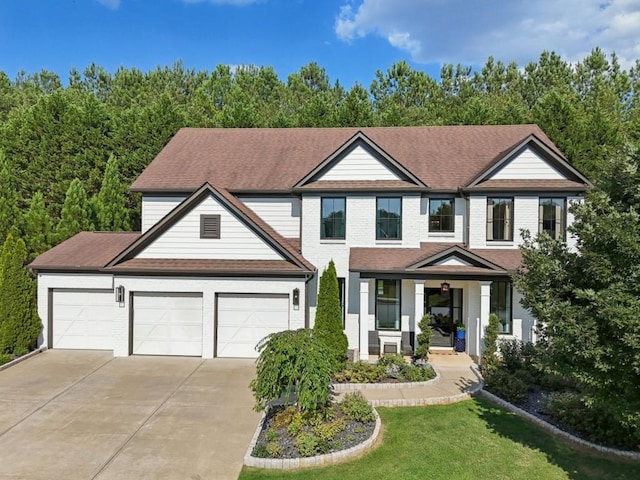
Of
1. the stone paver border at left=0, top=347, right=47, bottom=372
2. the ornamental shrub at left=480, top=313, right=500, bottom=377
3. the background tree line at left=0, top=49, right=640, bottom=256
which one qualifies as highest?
the background tree line at left=0, top=49, right=640, bottom=256

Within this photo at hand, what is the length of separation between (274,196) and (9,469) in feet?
41.2

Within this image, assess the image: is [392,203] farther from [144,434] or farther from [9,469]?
[9,469]

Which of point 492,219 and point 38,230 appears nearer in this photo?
point 492,219

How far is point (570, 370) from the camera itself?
7453 mm

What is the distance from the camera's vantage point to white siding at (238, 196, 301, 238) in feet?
59.2

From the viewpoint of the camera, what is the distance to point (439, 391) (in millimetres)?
11883

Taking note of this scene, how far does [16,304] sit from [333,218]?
481 inches

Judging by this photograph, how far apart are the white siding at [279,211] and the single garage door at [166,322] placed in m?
4.58

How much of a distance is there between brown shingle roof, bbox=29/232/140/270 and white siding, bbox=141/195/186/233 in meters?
1.20

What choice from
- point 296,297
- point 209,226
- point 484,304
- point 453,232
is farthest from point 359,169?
point 484,304

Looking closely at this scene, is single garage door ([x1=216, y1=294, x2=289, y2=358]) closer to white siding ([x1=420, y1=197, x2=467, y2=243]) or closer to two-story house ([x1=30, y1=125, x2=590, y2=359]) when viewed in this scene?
two-story house ([x1=30, y1=125, x2=590, y2=359])

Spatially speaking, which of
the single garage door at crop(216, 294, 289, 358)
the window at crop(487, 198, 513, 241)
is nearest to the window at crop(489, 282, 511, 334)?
the window at crop(487, 198, 513, 241)

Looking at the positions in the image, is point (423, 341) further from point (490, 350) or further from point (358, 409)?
point (358, 409)

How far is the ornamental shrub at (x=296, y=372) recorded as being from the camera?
923 cm
